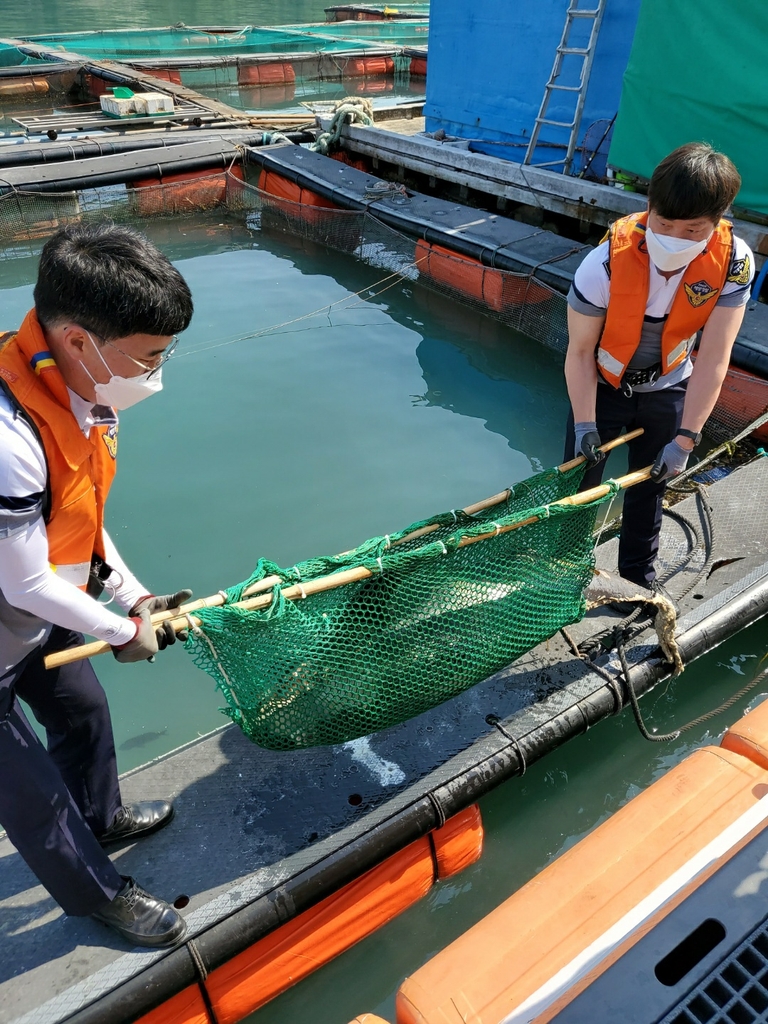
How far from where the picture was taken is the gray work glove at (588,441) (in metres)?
2.98

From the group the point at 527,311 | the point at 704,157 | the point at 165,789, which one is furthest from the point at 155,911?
the point at 527,311

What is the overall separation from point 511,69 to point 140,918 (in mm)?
9987

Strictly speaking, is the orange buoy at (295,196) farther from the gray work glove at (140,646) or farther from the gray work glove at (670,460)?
the gray work glove at (140,646)

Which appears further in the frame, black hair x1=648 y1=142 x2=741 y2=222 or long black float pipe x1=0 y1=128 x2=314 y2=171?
long black float pipe x1=0 y1=128 x2=314 y2=171

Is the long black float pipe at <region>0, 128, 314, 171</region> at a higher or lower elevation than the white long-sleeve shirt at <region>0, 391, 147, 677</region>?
lower

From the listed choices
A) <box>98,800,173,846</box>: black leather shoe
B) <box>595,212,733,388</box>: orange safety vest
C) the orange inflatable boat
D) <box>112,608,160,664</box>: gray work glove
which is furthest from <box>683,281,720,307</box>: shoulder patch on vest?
<box>98,800,173,846</box>: black leather shoe

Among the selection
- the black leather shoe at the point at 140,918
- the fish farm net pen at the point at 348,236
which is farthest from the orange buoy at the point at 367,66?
the black leather shoe at the point at 140,918

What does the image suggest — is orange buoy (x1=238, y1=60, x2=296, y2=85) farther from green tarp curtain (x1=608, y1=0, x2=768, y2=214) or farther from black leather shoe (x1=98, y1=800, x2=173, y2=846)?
black leather shoe (x1=98, y1=800, x2=173, y2=846)

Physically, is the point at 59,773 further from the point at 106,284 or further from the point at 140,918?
the point at 106,284

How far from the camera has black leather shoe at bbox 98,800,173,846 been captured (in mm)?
2400

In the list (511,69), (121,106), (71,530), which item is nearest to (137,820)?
(71,530)

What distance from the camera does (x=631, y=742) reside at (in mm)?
3428

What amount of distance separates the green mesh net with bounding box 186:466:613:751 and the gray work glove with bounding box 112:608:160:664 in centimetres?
21

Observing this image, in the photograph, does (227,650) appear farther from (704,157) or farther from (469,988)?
(704,157)
